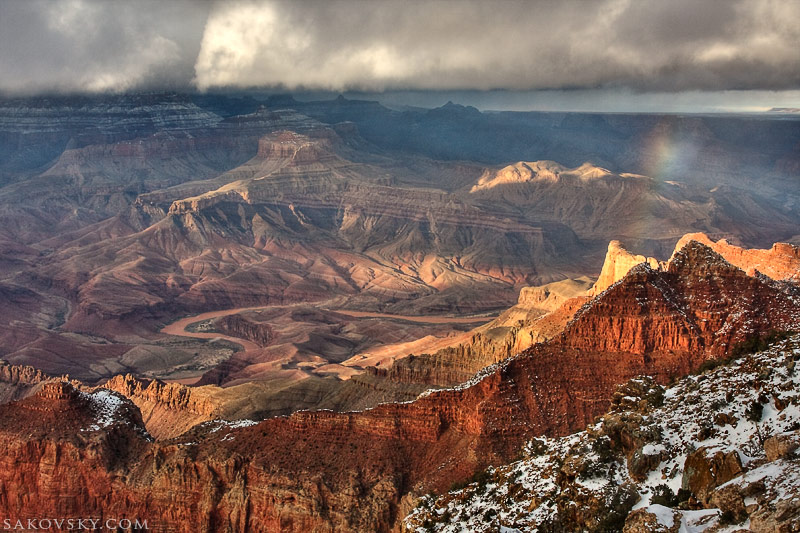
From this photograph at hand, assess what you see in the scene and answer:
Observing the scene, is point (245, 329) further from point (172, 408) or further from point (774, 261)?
point (774, 261)

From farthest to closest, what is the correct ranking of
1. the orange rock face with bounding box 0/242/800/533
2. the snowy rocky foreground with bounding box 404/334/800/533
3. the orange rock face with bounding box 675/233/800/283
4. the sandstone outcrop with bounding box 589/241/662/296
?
the sandstone outcrop with bounding box 589/241/662/296 < the orange rock face with bounding box 675/233/800/283 < the orange rock face with bounding box 0/242/800/533 < the snowy rocky foreground with bounding box 404/334/800/533

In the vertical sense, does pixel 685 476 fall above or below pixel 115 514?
above

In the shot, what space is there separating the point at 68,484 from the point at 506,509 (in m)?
34.3

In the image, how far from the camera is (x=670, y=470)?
26.6m

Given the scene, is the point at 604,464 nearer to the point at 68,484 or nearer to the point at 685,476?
the point at 685,476

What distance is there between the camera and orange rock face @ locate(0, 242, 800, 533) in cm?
4625

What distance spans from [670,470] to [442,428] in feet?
74.5

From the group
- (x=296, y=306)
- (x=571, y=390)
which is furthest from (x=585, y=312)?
(x=296, y=306)

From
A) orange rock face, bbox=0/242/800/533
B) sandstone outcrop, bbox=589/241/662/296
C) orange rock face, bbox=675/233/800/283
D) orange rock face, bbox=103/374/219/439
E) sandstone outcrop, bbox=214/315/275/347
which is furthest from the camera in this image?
sandstone outcrop, bbox=214/315/275/347

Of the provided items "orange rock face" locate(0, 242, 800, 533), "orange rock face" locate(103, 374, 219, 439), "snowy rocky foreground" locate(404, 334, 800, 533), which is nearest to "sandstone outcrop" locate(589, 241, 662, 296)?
"orange rock face" locate(103, 374, 219, 439)

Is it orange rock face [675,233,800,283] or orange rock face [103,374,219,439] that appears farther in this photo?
orange rock face [103,374,219,439]

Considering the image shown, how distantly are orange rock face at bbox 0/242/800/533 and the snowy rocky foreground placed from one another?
369 inches

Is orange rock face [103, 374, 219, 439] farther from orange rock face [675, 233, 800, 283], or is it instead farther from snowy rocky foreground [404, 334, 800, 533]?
snowy rocky foreground [404, 334, 800, 533]

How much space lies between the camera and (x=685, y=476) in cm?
2480
